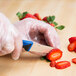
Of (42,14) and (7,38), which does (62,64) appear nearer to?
(7,38)

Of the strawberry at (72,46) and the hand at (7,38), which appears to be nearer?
the hand at (7,38)

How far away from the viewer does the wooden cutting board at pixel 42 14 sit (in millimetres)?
1056

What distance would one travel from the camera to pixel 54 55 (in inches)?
44.0

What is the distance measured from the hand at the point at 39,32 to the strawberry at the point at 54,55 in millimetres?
28

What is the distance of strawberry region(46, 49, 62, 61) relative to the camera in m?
1.10

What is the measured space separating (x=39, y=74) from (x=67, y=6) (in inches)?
31.7

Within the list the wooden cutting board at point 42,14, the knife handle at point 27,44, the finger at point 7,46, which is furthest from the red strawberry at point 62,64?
the finger at point 7,46

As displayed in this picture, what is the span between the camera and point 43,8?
1654mm

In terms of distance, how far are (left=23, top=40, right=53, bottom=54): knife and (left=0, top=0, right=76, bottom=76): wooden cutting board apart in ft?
0.29

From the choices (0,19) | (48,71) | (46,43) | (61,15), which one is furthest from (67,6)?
(0,19)

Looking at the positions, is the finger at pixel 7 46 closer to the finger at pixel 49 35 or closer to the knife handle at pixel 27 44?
the knife handle at pixel 27 44

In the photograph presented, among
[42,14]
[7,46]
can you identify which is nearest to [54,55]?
[7,46]

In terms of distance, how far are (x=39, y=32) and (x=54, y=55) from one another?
6.4 inches

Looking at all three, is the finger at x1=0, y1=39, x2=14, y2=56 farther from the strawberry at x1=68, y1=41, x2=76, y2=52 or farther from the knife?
the strawberry at x1=68, y1=41, x2=76, y2=52
